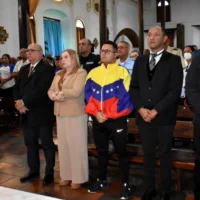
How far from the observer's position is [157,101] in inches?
99.9

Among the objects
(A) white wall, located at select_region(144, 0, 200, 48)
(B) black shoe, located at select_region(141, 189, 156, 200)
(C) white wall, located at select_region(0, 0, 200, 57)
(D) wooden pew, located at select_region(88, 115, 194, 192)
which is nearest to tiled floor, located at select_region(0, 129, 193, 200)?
(B) black shoe, located at select_region(141, 189, 156, 200)

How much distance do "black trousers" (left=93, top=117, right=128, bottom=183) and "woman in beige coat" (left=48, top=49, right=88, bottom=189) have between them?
161 mm

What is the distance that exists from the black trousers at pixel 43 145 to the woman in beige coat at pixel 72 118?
0.23m

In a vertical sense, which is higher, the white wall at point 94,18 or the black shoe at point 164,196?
the white wall at point 94,18

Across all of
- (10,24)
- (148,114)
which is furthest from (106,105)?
(10,24)

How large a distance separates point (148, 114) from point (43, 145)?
1284 millimetres

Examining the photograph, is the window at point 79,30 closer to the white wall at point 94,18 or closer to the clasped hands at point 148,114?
the white wall at point 94,18

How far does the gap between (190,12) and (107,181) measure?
1394cm

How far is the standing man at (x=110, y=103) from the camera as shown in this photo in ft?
9.05

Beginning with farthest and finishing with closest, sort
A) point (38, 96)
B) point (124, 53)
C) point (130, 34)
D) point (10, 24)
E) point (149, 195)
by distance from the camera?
point (130, 34) → point (10, 24) → point (124, 53) → point (38, 96) → point (149, 195)

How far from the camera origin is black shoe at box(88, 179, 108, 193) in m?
2.96

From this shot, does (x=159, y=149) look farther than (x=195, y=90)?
Yes

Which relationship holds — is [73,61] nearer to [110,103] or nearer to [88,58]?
[110,103]

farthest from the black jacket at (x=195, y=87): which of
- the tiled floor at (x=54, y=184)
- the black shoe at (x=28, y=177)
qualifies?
the black shoe at (x=28, y=177)
